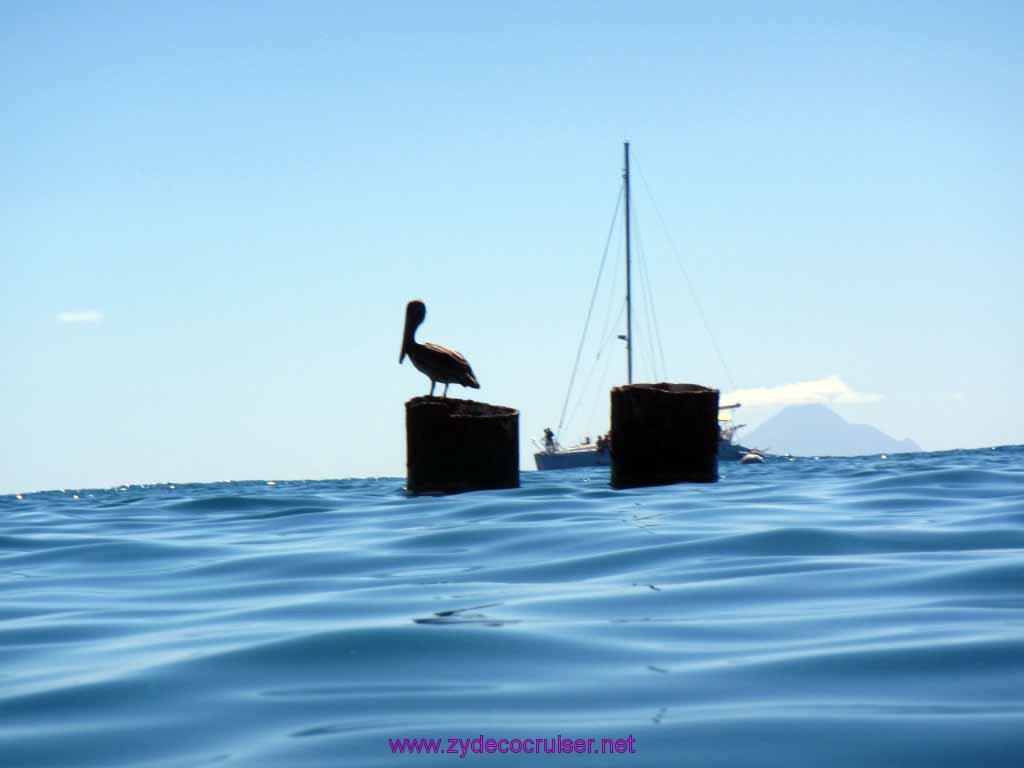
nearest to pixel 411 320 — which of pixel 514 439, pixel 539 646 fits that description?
pixel 514 439

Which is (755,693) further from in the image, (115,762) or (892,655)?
(115,762)

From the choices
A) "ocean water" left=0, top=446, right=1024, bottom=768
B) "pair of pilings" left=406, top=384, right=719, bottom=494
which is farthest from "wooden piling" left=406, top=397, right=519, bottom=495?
"ocean water" left=0, top=446, right=1024, bottom=768

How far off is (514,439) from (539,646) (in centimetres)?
842

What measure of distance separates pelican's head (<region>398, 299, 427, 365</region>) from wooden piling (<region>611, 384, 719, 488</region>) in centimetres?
320

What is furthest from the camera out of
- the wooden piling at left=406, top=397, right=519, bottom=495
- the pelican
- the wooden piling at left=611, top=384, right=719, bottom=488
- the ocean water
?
the pelican

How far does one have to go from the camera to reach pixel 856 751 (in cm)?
285

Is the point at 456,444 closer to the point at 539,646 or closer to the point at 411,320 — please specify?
the point at 411,320

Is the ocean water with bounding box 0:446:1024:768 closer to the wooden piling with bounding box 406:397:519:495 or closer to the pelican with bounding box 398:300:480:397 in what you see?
the wooden piling with bounding box 406:397:519:495

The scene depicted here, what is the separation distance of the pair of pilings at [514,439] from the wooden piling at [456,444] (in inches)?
0.4

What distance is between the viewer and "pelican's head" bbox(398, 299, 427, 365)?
14.8 metres

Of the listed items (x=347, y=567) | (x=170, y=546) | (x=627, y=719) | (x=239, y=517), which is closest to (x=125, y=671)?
(x=627, y=719)

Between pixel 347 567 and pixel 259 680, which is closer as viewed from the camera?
pixel 259 680

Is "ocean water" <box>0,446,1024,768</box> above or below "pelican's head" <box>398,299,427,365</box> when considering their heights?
below

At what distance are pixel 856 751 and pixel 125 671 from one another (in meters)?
2.57
